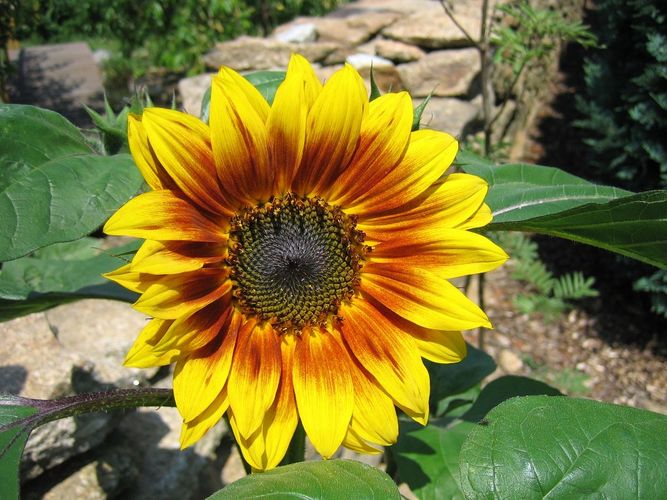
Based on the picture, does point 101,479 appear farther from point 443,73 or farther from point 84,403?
point 443,73

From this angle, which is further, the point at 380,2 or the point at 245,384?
the point at 380,2

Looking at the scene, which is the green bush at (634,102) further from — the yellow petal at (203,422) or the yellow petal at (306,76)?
the yellow petal at (203,422)

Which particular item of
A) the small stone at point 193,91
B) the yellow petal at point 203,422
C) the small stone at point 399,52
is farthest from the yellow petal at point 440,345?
the small stone at point 399,52

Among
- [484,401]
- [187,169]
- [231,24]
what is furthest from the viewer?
[231,24]

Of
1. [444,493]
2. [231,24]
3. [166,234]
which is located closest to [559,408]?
[444,493]

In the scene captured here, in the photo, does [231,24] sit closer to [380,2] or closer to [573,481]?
[380,2]

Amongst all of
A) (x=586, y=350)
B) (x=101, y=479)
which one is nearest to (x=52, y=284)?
(x=101, y=479)
